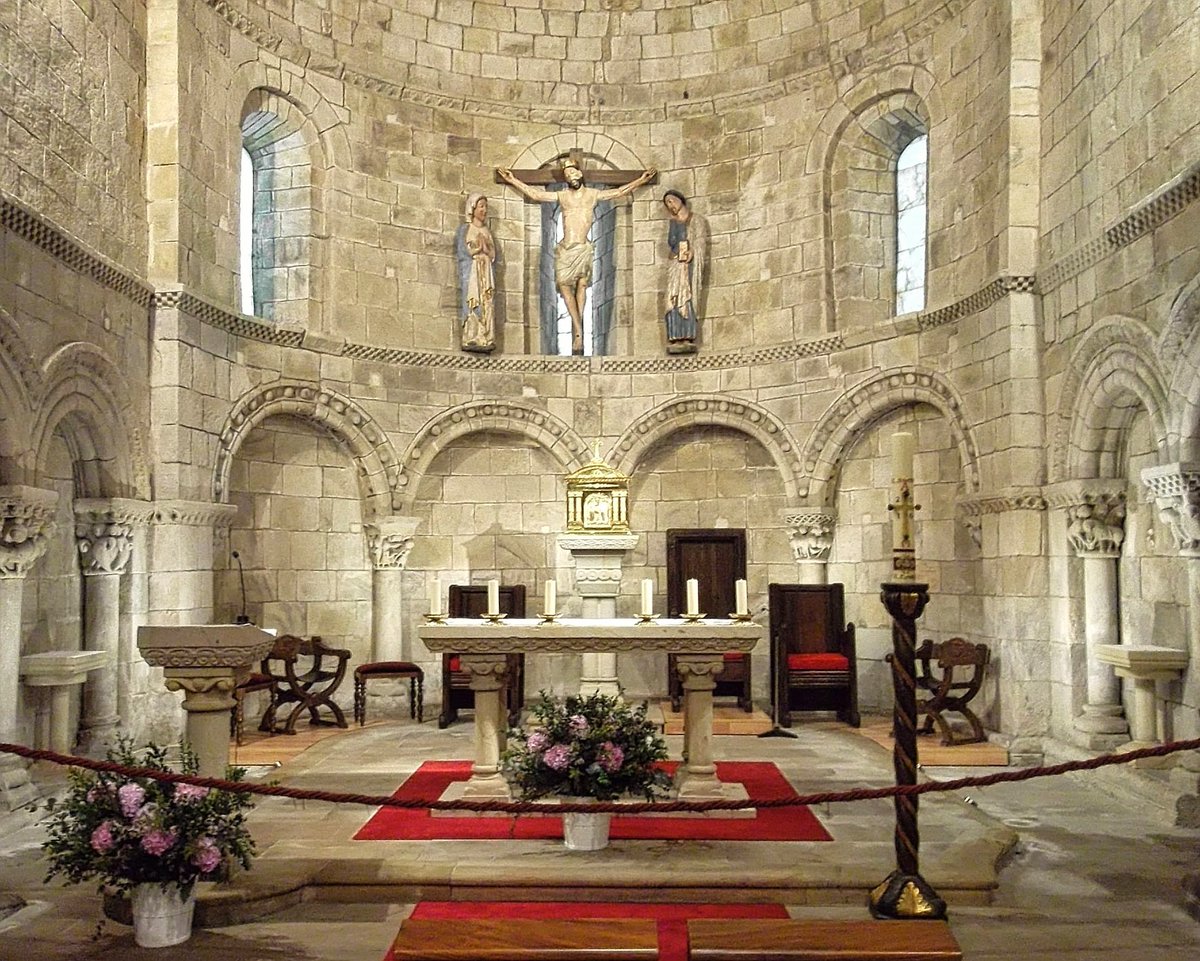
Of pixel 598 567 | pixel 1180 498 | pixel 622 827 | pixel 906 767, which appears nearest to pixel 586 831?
pixel 622 827

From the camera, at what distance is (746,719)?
1075cm

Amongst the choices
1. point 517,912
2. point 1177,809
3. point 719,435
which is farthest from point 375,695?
point 1177,809

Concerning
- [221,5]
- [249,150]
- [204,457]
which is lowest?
[204,457]

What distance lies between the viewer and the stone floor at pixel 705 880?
500 cm

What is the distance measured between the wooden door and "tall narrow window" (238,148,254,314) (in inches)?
191

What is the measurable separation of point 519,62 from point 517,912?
9663mm

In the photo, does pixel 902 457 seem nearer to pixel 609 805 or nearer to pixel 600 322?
pixel 609 805

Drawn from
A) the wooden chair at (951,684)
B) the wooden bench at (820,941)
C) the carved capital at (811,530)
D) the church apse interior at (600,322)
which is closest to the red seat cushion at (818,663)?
the wooden chair at (951,684)

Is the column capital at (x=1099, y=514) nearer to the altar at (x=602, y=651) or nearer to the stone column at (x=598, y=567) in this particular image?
the altar at (x=602, y=651)

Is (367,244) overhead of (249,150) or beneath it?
beneath

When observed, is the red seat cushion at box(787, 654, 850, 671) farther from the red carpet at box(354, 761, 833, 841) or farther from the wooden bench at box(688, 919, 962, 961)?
the wooden bench at box(688, 919, 962, 961)

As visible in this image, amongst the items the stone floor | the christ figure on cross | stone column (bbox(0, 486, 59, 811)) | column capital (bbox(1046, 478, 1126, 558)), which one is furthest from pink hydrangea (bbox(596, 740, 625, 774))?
the christ figure on cross

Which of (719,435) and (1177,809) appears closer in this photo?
(1177,809)

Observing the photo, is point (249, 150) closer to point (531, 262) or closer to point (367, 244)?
point (367, 244)
